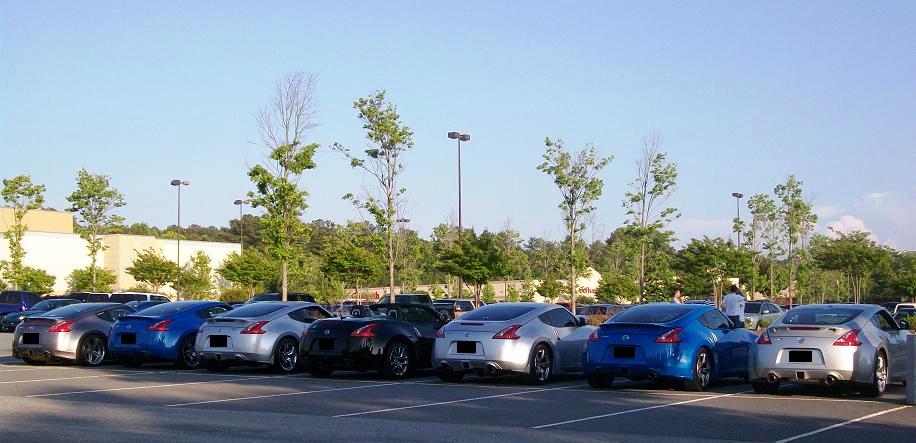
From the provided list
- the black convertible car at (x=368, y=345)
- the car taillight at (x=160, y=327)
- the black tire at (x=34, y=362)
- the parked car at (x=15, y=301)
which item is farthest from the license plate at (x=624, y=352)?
the parked car at (x=15, y=301)

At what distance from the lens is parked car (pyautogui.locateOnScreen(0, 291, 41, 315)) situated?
43.3 metres

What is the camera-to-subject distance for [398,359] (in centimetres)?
1777

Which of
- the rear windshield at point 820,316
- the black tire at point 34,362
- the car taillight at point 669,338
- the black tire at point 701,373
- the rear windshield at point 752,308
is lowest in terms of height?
the black tire at point 34,362

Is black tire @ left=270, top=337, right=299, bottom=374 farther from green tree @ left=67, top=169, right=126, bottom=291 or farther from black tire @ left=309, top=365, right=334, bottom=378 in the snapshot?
green tree @ left=67, top=169, right=126, bottom=291

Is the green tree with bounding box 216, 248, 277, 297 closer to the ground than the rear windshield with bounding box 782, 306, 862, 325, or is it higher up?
higher up

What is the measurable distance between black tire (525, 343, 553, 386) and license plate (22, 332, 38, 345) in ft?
34.4

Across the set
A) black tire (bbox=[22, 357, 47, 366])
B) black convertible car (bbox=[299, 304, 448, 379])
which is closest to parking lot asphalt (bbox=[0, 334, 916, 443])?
black convertible car (bbox=[299, 304, 448, 379])

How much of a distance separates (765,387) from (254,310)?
9403 millimetres

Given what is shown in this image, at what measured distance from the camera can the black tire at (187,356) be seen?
1958 cm

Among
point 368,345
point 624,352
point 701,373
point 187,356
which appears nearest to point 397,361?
point 368,345

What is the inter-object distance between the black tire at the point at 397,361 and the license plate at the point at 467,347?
1.67m

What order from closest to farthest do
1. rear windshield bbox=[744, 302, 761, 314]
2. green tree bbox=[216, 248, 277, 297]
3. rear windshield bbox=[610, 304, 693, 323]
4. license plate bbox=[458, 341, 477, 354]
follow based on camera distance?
rear windshield bbox=[610, 304, 693, 323]
license plate bbox=[458, 341, 477, 354]
rear windshield bbox=[744, 302, 761, 314]
green tree bbox=[216, 248, 277, 297]

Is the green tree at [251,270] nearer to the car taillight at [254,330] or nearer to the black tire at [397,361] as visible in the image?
the car taillight at [254,330]

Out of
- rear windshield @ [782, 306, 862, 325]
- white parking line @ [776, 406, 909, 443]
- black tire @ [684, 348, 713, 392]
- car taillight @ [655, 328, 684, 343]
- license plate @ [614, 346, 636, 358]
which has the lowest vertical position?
white parking line @ [776, 406, 909, 443]
